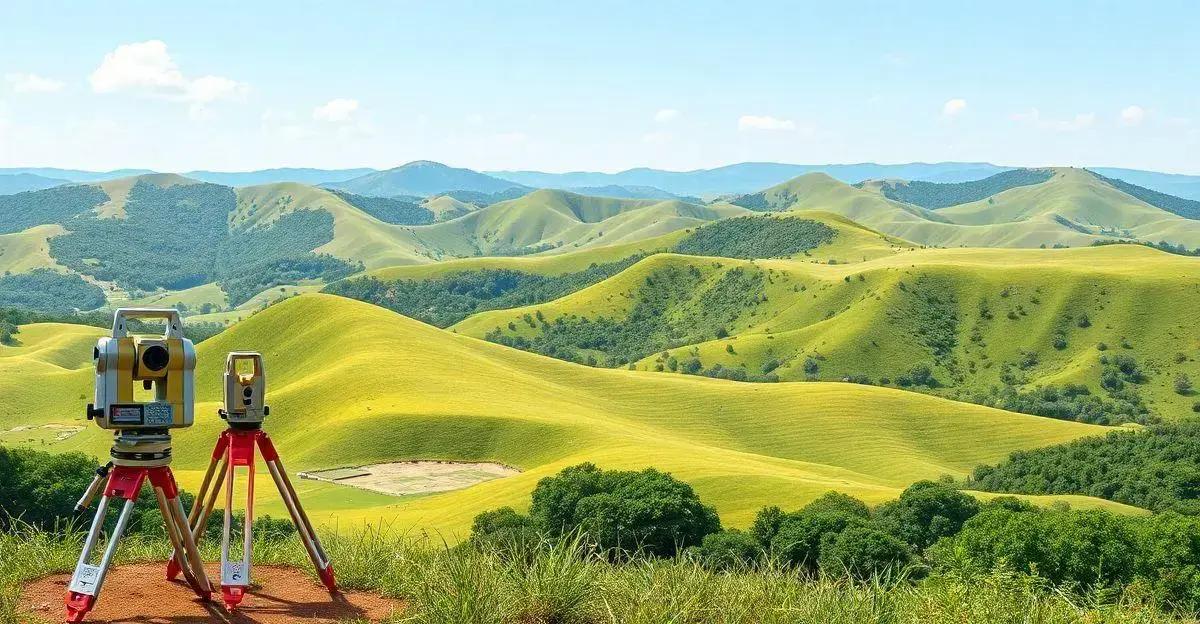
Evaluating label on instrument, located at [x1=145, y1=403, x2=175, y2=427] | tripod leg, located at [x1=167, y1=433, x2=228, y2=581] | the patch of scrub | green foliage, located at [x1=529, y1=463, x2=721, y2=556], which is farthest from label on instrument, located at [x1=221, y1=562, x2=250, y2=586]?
the patch of scrub

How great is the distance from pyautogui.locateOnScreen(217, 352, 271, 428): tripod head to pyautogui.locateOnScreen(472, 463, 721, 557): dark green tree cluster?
1458 inches

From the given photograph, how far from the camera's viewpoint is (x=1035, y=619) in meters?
12.3

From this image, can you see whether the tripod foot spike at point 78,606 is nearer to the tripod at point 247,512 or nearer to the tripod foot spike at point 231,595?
the tripod at point 247,512

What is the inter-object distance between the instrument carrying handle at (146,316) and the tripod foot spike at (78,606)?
337 centimetres

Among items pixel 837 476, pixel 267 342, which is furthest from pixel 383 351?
pixel 837 476

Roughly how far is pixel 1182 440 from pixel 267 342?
13733 centimetres

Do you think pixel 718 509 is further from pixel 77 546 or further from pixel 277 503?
pixel 77 546

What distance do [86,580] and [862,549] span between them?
43.8 meters

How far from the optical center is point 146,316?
1442cm

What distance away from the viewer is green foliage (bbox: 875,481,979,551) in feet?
219

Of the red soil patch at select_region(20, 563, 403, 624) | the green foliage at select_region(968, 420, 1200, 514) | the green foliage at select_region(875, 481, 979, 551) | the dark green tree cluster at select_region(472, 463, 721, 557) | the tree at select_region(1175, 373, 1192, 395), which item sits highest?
the red soil patch at select_region(20, 563, 403, 624)

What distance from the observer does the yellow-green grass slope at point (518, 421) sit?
9188cm

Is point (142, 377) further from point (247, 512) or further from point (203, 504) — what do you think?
point (203, 504)

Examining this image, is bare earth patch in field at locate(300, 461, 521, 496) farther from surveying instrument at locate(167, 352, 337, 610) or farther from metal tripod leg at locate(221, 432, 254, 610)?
metal tripod leg at locate(221, 432, 254, 610)
